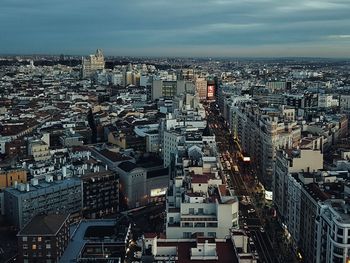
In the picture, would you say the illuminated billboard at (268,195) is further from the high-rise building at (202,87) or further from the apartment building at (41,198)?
the high-rise building at (202,87)

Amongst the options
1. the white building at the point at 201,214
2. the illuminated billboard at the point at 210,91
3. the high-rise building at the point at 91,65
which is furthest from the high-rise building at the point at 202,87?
the white building at the point at 201,214

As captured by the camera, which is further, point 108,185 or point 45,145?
point 45,145

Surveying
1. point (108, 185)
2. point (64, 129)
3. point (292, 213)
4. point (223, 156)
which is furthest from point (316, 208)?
point (64, 129)

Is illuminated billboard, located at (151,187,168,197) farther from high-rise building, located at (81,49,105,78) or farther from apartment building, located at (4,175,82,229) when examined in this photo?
high-rise building, located at (81,49,105,78)

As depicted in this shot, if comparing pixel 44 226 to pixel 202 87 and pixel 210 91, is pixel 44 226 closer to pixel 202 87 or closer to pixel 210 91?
pixel 202 87

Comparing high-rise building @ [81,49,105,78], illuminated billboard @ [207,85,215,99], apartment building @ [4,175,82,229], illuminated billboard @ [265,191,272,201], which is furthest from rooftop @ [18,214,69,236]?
high-rise building @ [81,49,105,78]

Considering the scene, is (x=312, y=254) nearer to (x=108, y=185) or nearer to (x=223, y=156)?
(x=108, y=185)

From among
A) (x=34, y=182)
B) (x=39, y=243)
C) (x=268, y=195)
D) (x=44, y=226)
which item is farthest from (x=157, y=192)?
(x=39, y=243)

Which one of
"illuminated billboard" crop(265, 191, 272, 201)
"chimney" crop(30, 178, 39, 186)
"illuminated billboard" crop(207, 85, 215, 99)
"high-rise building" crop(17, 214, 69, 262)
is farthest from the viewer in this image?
"illuminated billboard" crop(207, 85, 215, 99)
